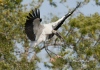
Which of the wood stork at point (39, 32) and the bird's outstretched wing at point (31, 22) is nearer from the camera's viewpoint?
the bird's outstretched wing at point (31, 22)

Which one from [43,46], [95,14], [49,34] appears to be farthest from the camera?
[95,14]

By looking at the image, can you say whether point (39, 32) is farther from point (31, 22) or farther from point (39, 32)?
point (31, 22)

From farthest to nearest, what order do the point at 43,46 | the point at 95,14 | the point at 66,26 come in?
the point at 66,26
the point at 95,14
the point at 43,46

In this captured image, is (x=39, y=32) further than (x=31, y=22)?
Yes

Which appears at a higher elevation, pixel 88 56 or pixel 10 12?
pixel 10 12

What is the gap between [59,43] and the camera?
9.98m

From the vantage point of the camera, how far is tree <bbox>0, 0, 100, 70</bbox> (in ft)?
29.5

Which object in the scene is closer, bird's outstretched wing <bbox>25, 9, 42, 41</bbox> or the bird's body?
bird's outstretched wing <bbox>25, 9, 42, 41</bbox>

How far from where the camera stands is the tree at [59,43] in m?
8.99

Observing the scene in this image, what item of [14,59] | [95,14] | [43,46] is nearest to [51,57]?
[43,46]

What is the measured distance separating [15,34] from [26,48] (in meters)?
0.44

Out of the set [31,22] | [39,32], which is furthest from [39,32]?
[31,22]

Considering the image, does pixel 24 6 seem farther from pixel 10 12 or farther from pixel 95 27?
pixel 95 27

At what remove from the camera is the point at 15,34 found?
10.6 m
